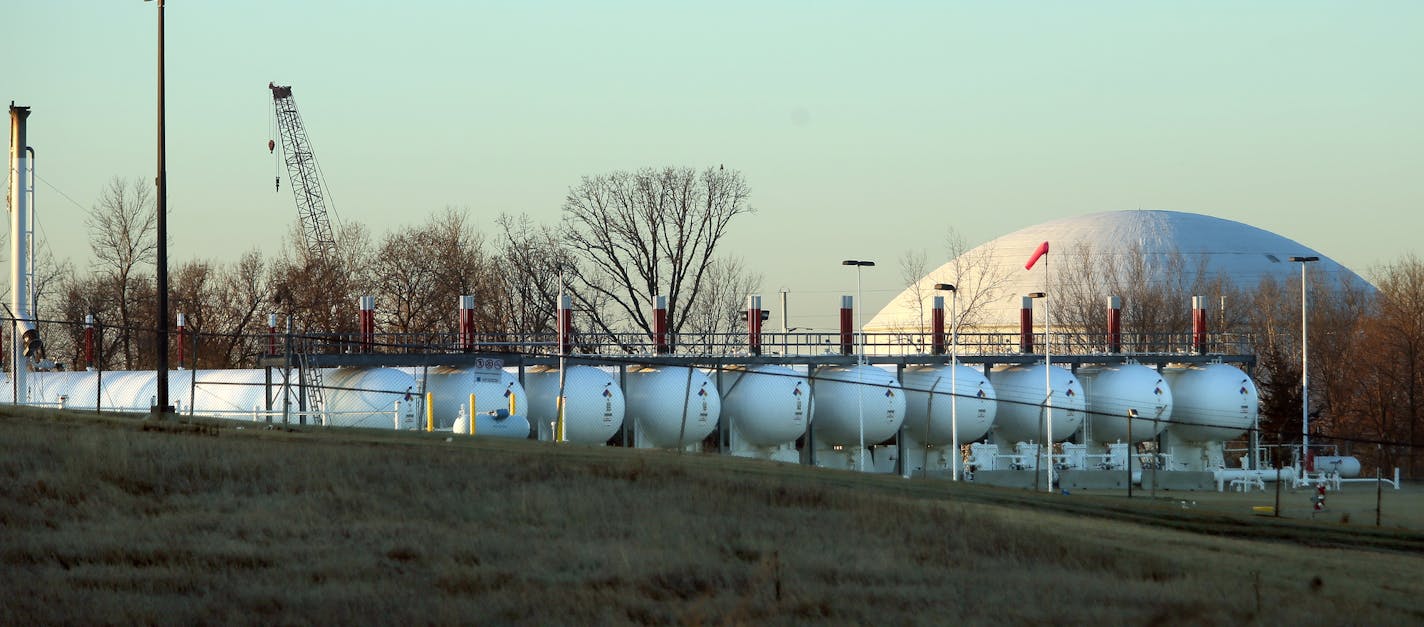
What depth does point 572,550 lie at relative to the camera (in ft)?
48.9

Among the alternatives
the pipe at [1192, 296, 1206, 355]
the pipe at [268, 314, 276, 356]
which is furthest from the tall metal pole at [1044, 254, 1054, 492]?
the pipe at [268, 314, 276, 356]

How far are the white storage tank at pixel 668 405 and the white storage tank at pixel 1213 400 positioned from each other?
23147 millimetres

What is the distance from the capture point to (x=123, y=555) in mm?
13961

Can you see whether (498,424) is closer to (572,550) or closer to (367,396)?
(367,396)

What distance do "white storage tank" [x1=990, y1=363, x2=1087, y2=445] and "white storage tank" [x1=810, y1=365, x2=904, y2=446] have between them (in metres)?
7.17

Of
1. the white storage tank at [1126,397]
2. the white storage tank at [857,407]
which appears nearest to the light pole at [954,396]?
the white storage tank at [857,407]

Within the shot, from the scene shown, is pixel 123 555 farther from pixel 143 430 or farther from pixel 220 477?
pixel 143 430

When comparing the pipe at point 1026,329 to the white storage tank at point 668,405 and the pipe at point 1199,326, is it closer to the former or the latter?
the pipe at point 1199,326

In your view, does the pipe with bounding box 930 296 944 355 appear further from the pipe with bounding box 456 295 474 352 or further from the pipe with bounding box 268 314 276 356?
the pipe with bounding box 268 314 276 356

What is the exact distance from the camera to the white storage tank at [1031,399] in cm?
5588

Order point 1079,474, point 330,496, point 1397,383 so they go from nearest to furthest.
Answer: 1. point 330,496
2. point 1079,474
3. point 1397,383

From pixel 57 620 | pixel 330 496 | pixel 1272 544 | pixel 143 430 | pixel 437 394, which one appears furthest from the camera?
pixel 437 394

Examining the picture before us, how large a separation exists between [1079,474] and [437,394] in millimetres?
23063

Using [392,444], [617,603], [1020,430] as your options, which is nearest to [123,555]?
[617,603]
